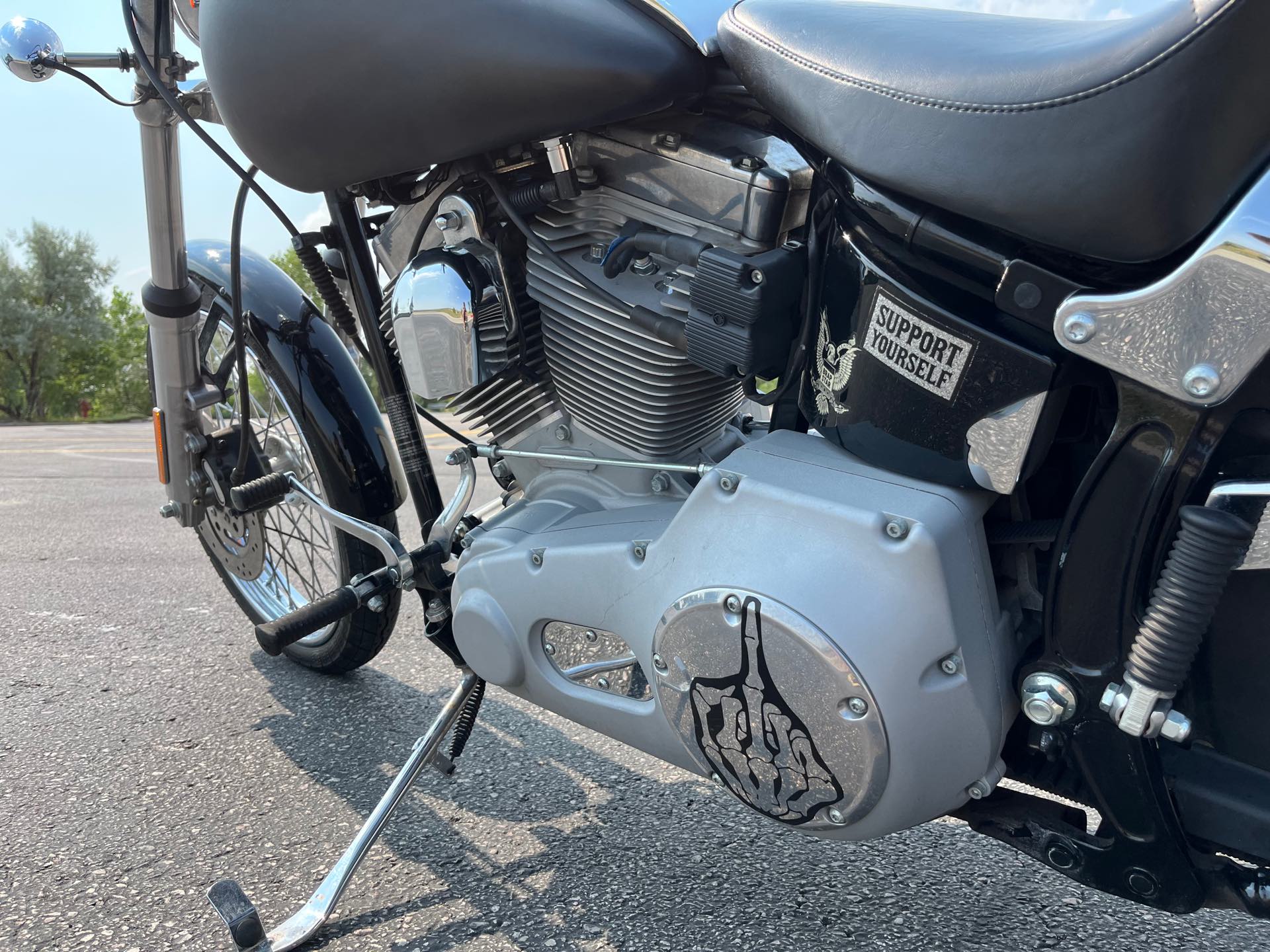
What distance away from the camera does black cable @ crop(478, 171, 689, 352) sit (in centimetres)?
132

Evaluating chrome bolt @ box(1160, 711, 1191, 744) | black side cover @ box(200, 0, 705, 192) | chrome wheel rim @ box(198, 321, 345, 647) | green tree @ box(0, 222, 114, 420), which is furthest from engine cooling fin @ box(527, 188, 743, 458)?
green tree @ box(0, 222, 114, 420)

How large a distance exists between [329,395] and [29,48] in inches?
31.1

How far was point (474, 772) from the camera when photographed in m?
1.94

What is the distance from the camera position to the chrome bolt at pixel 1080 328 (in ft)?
3.06

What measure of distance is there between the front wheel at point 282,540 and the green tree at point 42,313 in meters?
38.0

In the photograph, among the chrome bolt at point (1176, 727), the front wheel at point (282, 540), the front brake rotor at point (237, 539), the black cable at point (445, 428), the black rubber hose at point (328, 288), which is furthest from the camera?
the front brake rotor at point (237, 539)

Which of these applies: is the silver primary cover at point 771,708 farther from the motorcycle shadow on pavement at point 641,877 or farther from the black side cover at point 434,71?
the black side cover at point 434,71

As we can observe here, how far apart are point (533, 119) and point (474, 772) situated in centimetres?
126

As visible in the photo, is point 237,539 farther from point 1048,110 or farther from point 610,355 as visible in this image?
point 1048,110

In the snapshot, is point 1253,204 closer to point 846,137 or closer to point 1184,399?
point 1184,399

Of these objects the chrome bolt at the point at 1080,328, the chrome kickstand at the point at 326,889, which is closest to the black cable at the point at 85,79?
the chrome kickstand at the point at 326,889

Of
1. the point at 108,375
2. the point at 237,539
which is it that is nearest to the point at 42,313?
the point at 108,375

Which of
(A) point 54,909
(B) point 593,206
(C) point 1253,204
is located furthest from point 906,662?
(A) point 54,909

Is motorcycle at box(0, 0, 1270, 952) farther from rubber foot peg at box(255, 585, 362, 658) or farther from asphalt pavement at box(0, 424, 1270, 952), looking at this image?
asphalt pavement at box(0, 424, 1270, 952)
